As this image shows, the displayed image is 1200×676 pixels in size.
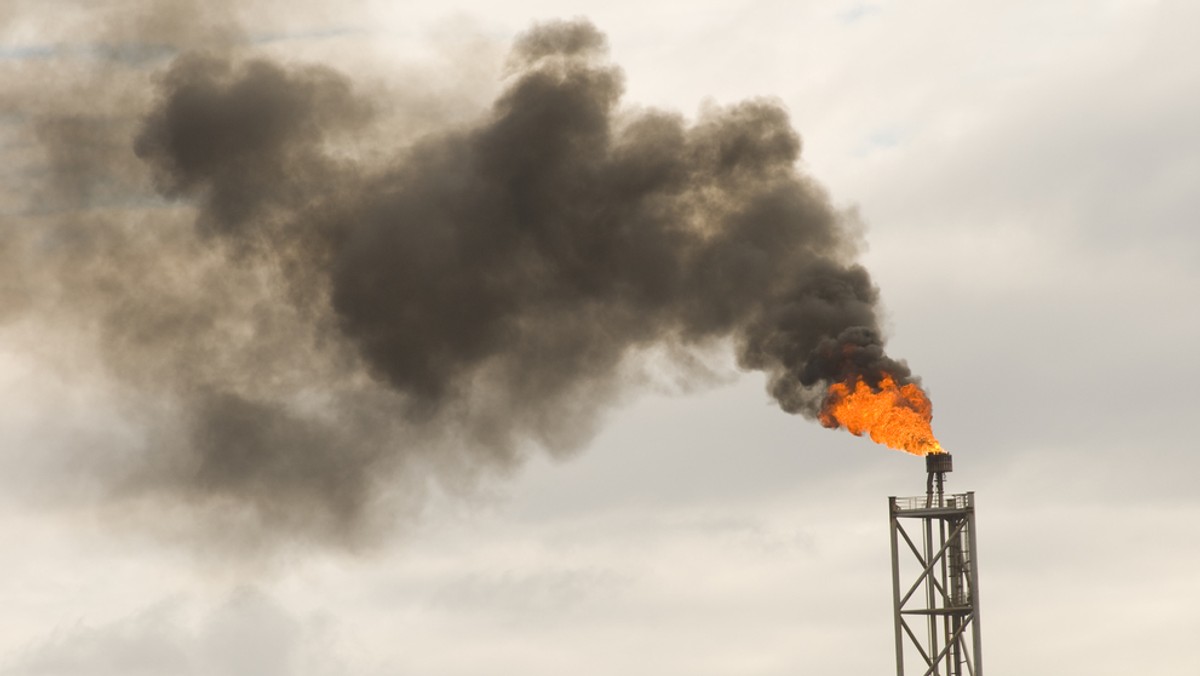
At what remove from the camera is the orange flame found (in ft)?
198

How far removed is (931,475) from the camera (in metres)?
60.1

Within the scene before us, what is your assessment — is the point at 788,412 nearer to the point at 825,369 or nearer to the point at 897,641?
the point at 825,369

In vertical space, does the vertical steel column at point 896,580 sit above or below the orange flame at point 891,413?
below

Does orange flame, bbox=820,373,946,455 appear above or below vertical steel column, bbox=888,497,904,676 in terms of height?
above

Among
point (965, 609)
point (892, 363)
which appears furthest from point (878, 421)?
point (965, 609)

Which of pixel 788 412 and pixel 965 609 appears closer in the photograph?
pixel 965 609

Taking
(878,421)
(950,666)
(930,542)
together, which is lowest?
(950,666)

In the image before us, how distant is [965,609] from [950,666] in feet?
8.05

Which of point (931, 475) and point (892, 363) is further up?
point (892, 363)

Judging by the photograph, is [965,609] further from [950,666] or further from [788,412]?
[788,412]

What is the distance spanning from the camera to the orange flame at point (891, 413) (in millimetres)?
60438

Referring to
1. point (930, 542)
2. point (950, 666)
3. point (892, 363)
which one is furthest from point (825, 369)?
point (950, 666)

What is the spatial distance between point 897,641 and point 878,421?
8.91 m

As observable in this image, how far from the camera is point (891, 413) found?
60562 millimetres
